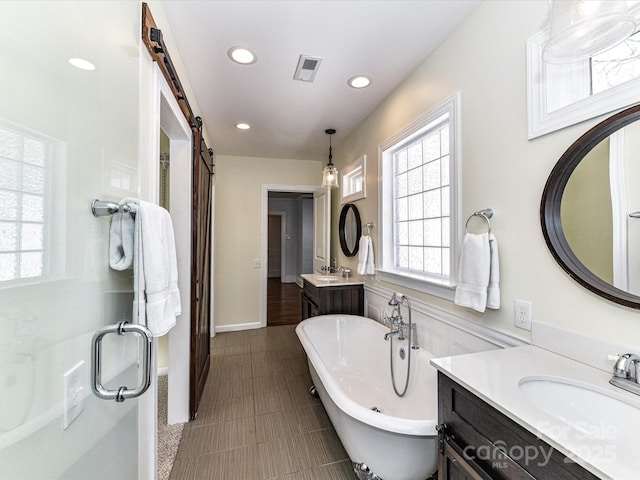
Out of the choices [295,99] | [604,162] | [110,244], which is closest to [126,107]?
[110,244]

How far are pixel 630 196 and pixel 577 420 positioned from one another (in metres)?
0.77

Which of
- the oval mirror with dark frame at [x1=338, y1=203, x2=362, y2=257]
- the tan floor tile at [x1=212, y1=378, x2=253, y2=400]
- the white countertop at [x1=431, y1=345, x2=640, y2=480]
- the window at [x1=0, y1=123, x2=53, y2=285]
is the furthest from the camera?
the oval mirror with dark frame at [x1=338, y1=203, x2=362, y2=257]

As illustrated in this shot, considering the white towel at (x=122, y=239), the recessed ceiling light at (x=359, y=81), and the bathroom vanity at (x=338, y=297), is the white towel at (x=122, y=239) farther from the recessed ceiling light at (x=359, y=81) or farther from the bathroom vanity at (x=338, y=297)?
the bathroom vanity at (x=338, y=297)

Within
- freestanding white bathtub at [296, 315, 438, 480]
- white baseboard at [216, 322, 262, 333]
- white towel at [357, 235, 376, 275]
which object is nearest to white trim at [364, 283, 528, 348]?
freestanding white bathtub at [296, 315, 438, 480]

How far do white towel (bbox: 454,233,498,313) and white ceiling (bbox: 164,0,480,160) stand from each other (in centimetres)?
128

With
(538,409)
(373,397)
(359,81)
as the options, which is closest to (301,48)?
(359,81)

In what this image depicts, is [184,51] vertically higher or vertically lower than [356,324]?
higher

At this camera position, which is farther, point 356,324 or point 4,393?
point 356,324

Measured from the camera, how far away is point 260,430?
206 cm

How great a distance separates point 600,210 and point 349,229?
252 cm

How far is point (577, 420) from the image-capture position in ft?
3.06

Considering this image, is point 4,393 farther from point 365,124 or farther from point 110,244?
point 365,124

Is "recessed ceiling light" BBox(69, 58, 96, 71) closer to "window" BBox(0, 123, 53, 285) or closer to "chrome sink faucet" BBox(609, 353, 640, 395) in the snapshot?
"window" BBox(0, 123, 53, 285)

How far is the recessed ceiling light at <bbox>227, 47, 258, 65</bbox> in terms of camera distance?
1.92 metres
